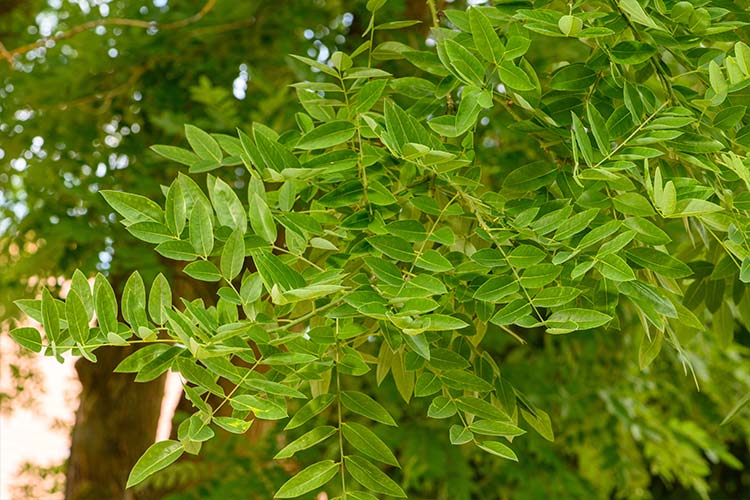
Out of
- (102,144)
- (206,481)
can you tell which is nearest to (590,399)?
(206,481)

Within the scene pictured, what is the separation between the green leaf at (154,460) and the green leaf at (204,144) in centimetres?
17

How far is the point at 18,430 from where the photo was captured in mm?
2432

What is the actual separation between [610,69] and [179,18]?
98 cm

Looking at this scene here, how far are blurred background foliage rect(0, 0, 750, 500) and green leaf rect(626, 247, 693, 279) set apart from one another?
2.20 ft

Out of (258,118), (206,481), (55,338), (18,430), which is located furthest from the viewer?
(18,430)

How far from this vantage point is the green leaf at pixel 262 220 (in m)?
0.37

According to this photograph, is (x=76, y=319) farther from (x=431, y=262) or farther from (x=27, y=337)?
(x=431, y=262)

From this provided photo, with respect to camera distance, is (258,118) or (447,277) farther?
(258,118)

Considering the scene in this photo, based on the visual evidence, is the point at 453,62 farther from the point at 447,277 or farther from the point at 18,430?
the point at 18,430

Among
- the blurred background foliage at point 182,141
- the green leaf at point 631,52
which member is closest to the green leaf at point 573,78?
the green leaf at point 631,52

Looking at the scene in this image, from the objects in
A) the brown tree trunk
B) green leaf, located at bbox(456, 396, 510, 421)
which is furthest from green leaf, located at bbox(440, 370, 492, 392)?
the brown tree trunk

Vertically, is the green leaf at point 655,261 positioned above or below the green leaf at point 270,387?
below

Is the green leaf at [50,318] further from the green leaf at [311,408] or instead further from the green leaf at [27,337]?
the green leaf at [311,408]

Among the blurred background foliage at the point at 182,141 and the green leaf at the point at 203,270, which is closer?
the green leaf at the point at 203,270
